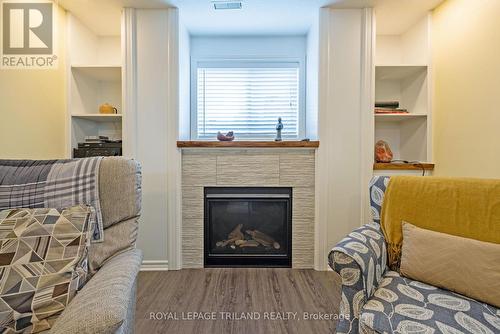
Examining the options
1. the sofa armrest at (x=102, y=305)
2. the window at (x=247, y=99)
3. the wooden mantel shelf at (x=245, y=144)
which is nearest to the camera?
the sofa armrest at (x=102, y=305)

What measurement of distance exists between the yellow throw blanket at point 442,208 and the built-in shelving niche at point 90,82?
231 cm

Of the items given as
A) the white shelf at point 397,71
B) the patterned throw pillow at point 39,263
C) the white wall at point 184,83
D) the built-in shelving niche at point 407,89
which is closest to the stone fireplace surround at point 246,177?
the white wall at point 184,83

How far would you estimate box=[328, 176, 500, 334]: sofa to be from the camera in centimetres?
97

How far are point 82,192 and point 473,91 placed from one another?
8.45ft

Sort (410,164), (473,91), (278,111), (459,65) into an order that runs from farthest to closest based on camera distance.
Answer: (278,111) → (410,164) → (459,65) → (473,91)

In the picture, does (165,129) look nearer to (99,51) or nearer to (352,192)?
(99,51)

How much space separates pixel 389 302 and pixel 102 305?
1.08 meters

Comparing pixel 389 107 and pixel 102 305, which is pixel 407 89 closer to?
pixel 389 107

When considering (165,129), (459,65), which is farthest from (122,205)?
(459,65)

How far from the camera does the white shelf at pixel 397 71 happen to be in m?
2.37

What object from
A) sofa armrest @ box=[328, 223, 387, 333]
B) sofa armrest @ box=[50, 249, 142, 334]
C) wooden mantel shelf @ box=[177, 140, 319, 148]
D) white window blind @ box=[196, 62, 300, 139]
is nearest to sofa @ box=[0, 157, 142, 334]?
sofa armrest @ box=[50, 249, 142, 334]

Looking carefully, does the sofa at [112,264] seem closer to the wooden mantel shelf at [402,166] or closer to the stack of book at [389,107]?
the wooden mantel shelf at [402,166]

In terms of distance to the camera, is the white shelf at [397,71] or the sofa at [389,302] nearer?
the sofa at [389,302]

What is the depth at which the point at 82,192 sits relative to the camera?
3.72ft
